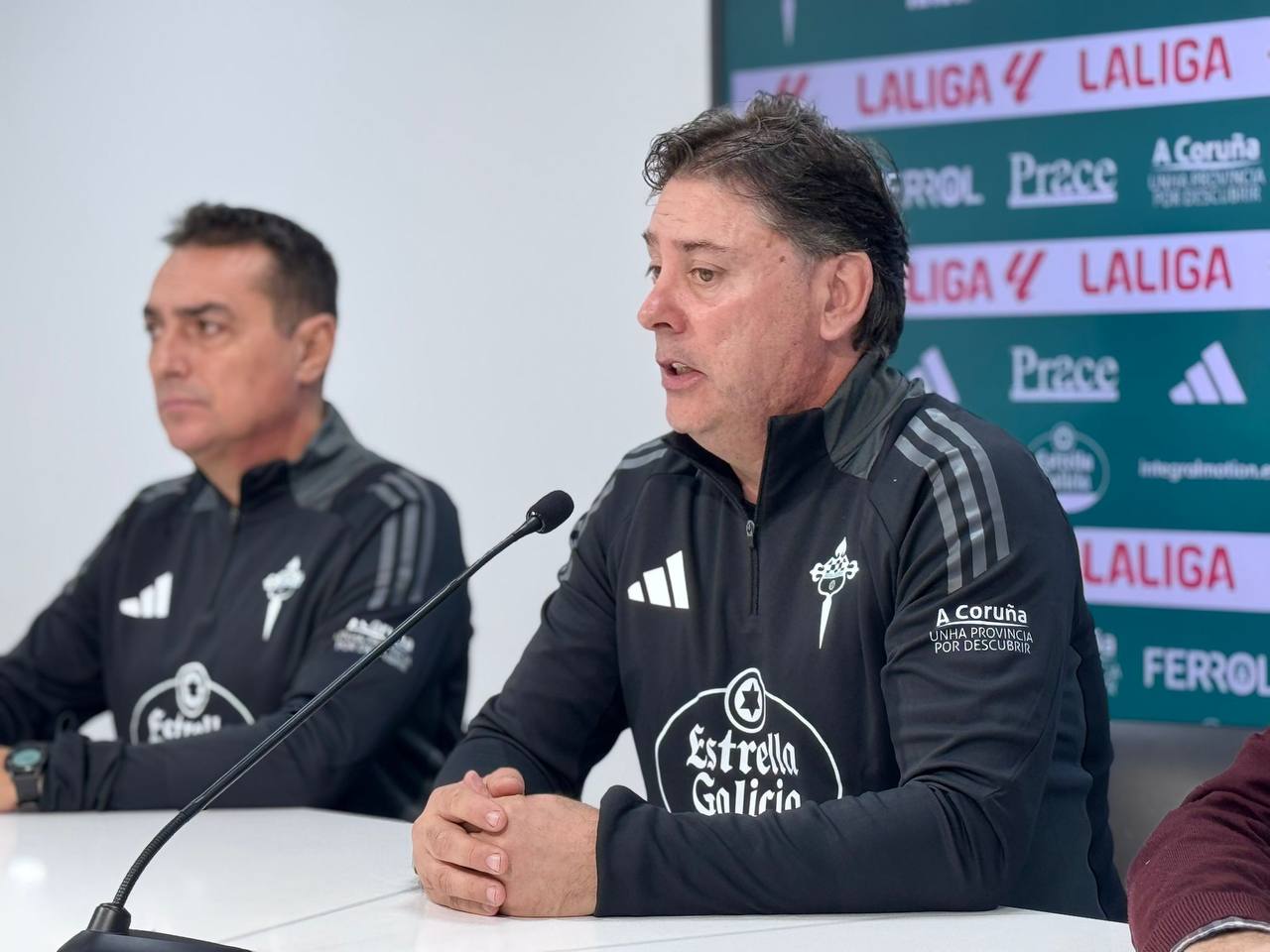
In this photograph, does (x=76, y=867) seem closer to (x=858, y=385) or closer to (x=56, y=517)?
(x=858, y=385)

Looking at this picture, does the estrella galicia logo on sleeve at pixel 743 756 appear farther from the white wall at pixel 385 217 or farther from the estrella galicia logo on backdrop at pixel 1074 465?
the white wall at pixel 385 217

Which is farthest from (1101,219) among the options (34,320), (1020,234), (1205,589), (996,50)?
(34,320)

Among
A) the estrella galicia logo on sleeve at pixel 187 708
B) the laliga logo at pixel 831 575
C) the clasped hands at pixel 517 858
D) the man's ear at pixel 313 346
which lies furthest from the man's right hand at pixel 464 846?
the man's ear at pixel 313 346

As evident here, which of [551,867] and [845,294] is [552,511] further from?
[845,294]

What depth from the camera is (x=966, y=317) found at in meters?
2.91

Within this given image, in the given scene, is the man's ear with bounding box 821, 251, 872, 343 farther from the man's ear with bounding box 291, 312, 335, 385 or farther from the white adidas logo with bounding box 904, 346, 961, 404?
the white adidas logo with bounding box 904, 346, 961, 404

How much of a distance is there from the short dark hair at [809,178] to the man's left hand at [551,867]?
2.19ft

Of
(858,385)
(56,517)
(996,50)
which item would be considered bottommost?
(56,517)

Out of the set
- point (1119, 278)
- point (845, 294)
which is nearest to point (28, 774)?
point (845, 294)

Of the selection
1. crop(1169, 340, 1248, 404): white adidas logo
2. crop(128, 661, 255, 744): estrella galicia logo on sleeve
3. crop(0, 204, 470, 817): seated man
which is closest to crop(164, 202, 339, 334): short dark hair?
crop(0, 204, 470, 817): seated man

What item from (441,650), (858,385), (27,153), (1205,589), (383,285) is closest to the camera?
(858,385)

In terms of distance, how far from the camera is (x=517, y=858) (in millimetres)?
1373

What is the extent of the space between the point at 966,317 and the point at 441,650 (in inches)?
48.3

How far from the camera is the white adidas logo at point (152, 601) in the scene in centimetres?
233
